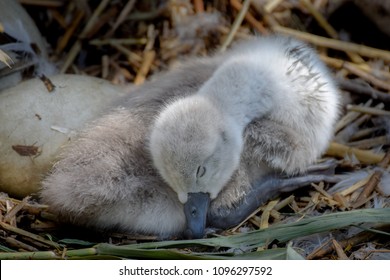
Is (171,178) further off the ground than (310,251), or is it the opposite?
(171,178)

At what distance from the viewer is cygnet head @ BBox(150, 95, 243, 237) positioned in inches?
96.7

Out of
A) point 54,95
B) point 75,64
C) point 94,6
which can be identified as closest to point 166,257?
point 54,95

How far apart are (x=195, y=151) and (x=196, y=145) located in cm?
2

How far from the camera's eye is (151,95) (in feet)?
9.45

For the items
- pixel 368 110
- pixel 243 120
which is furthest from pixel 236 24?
pixel 243 120

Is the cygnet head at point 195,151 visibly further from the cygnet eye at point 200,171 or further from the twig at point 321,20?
the twig at point 321,20

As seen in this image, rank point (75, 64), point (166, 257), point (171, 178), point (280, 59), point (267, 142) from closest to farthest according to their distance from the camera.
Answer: point (166, 257) → point (171, 178) → point (267, 142) → point (280, 59) → point (75, 64)

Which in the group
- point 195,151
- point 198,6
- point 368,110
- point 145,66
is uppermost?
point 198,6

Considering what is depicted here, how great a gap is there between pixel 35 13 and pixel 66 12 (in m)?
0.16

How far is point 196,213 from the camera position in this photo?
2.55 metres

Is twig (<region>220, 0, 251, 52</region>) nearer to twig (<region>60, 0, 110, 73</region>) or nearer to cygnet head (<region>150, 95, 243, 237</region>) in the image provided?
twig (<region>60, 0, 110, 73</region>)

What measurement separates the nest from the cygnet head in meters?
0.16

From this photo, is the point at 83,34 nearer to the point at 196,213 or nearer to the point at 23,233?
the point at 23,233

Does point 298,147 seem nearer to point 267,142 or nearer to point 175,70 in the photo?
point 267,142
